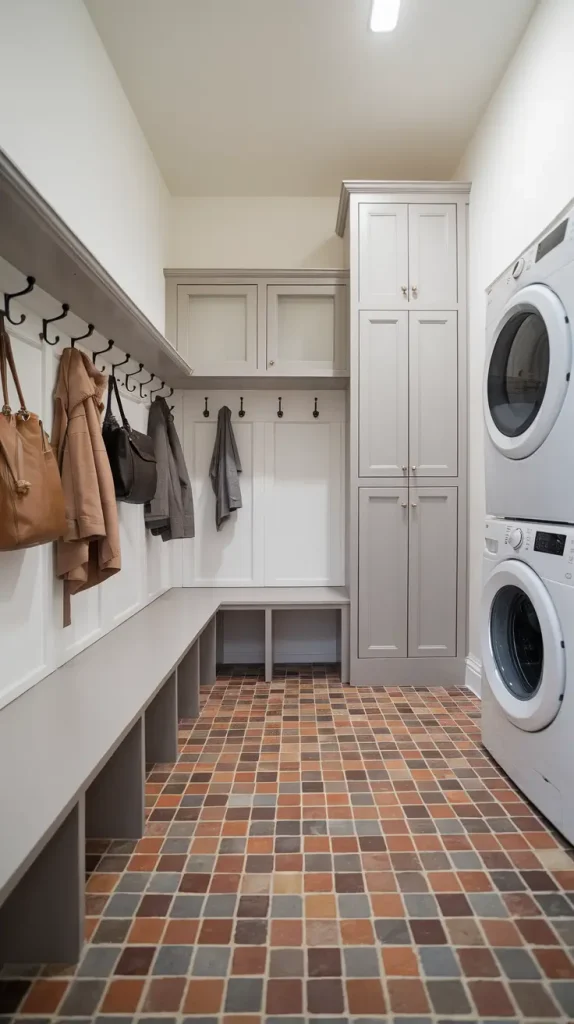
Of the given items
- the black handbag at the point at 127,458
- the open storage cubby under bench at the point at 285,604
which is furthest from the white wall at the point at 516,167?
the black handbag at the point at 127,458

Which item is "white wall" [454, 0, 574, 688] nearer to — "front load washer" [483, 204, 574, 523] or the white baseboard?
the white baseboard

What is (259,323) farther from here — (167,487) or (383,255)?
(167,487)

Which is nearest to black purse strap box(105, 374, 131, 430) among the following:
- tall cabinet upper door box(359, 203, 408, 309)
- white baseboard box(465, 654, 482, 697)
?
tall cabinet upper door box(359, 203, 408, 309)

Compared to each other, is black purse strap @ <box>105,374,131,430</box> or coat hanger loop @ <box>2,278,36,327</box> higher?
coat hanger loop @ <box>2,278,36,327</box>

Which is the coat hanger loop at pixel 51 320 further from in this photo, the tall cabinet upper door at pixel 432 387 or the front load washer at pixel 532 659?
the tall cabinet upper door at pixel 432 387

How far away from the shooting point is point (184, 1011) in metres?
1.02

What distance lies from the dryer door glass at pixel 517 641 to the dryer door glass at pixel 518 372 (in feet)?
1.94

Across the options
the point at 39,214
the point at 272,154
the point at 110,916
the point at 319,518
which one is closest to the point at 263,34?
the point at 272,154

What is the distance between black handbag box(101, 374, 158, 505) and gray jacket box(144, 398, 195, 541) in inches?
15.3

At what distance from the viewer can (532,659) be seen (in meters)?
1.77

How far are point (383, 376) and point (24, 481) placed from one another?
203 centimetres

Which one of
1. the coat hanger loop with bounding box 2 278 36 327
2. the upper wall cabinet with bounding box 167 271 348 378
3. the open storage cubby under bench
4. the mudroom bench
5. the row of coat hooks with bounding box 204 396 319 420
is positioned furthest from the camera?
the row of coat hooks with bounding box 204 396 319 420

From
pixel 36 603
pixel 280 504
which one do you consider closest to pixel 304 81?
pixel 280 504

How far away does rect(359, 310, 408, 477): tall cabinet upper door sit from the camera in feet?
9.16
